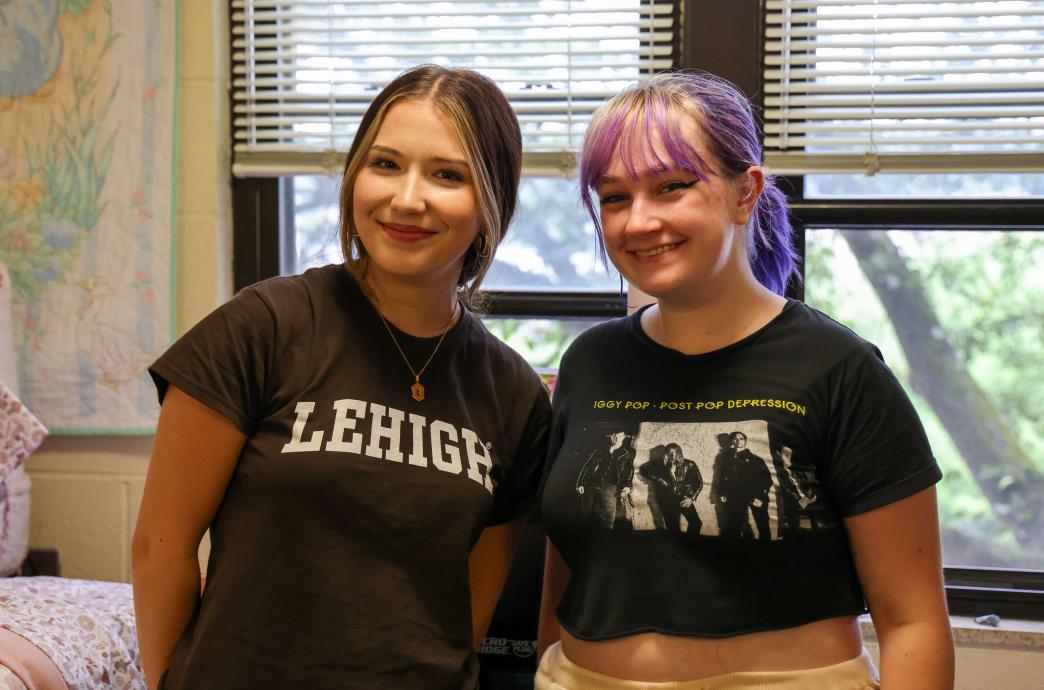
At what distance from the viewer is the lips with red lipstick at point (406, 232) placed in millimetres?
1412

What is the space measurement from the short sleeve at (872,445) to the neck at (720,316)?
0.49ft

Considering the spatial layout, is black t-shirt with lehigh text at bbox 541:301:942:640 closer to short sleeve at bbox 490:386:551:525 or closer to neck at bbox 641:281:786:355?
neck at bbox 641:281:786:355

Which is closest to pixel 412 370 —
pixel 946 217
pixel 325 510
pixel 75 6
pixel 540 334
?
pixel 325 510

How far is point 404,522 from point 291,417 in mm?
204

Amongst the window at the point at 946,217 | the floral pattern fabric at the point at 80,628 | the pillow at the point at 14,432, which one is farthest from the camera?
the window at the point at 946,217

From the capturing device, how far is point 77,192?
7.61ft

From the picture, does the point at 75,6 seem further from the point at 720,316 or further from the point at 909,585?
the point at 909,585

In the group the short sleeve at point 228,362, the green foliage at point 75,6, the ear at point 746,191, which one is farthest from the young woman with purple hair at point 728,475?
the green foliage at point 75,6

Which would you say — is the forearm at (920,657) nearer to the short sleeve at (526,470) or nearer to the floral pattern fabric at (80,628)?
the short sleeve at (526,470)

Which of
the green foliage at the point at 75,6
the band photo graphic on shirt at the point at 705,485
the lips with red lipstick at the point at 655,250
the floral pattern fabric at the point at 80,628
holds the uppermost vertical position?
the green foliage at the point at 75,6

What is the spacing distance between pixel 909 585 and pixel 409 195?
0.82 meters

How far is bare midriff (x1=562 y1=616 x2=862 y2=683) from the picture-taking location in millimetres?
1298

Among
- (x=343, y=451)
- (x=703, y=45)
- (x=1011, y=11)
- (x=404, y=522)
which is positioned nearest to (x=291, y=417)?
(x=343, y=451)

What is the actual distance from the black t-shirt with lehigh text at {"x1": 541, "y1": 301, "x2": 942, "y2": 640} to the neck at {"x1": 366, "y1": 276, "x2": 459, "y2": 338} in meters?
0.31
